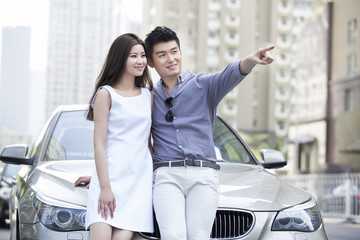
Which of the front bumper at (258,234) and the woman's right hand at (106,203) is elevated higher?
the woman's right hand at (106,203)

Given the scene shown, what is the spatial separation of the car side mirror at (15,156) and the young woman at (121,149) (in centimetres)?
159

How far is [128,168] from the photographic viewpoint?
3414 millimetres

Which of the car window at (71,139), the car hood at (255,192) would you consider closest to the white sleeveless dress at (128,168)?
the car hood at (255,192)

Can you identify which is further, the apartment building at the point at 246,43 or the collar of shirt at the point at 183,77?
the apartment building at the point at 246,43

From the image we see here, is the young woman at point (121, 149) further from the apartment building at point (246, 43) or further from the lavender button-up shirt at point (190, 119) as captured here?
the apartment building at point (246, 43)

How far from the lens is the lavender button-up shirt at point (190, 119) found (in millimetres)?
3621

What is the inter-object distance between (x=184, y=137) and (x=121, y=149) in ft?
1.33

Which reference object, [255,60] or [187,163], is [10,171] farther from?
[255,60]

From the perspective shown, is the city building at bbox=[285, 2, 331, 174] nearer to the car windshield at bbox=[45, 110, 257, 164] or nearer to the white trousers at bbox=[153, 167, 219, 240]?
the car windshield at bbox=[45, 110, 257, 164]

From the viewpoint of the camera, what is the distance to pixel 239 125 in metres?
75.4

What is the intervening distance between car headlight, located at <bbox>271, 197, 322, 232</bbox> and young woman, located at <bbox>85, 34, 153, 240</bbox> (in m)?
0.80

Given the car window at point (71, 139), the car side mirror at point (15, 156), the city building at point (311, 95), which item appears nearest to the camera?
the car window at point (71, 139)

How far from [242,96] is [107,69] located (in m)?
72.3

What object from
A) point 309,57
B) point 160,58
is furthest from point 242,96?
point 160,58
